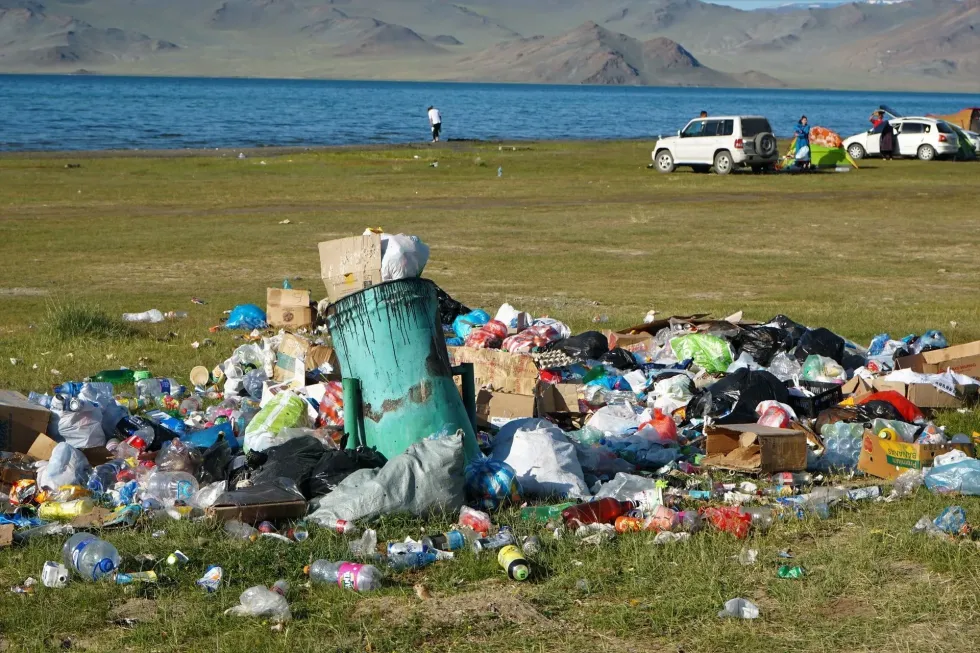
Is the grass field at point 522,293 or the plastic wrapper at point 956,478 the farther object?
the plastic wrapper at point 956,478

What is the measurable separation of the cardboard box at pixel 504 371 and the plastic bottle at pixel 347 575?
9.35ft

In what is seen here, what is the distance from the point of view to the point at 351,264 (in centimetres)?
654

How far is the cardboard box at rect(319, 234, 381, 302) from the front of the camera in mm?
6473

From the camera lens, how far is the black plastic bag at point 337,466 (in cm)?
583

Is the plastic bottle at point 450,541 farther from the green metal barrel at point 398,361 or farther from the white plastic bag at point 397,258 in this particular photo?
the white plastic bag at point 397,258

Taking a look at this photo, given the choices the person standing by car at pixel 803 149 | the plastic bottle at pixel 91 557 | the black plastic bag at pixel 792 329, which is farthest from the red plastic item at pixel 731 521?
the person standing by car at pixel 803 149

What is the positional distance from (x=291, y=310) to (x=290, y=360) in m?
2.24

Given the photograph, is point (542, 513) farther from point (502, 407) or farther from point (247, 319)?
point (247, 319)

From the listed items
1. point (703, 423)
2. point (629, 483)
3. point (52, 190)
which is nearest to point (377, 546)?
point (629, 483)

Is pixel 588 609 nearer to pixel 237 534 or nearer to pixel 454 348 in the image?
pixel 237 534

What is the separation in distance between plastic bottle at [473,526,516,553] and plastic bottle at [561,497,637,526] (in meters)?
0.37

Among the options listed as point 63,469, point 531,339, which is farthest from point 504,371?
point 63,469

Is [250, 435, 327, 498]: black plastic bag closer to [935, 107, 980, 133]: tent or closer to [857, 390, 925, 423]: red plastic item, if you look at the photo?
[857, 390, 925, 423]: red plastic item

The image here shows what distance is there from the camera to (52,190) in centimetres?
2372
